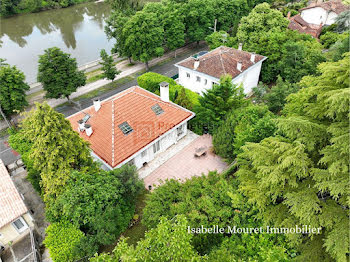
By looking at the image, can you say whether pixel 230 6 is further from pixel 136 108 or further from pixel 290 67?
pixel 136 108

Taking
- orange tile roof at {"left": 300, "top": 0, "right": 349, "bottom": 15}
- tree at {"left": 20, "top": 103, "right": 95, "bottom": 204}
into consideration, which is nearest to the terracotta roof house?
orange tile roof at {"left": 300, "top": 0, "right": 349, "bottom": 15}

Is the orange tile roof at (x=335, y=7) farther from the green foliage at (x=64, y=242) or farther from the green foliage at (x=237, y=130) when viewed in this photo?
the green foliage at (x=64, y=242)

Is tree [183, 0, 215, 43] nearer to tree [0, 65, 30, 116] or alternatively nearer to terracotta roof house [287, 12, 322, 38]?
terracotta roof house [287, 12, 322, 38]

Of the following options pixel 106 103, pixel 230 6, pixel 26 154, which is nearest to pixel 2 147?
pixel 26 154

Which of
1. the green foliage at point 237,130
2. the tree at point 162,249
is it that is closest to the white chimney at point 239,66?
the green foliage at point 237,130

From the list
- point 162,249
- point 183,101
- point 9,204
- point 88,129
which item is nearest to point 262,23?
point 183,101

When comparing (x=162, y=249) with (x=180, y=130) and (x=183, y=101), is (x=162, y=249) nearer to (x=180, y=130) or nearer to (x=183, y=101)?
(x=180, y=130)
